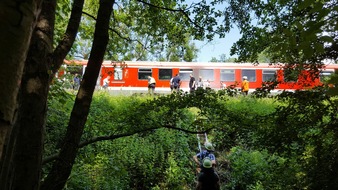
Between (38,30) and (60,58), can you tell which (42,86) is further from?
(60,58)

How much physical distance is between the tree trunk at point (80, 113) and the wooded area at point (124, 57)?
1 centimetres

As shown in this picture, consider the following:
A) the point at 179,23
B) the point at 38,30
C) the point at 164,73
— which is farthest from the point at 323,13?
the point at 164,73

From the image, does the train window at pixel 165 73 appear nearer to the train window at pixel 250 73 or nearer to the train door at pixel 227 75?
the train door at pixel 227 75

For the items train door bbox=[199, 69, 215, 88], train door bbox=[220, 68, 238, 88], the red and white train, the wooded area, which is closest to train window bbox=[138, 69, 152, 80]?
the red and white train

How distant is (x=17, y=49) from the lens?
65 cm

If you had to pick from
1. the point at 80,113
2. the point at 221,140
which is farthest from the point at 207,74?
the point at 80,113

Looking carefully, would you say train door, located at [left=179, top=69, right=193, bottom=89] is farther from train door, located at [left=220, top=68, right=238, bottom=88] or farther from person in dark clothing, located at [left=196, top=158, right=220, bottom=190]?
person in dark clothing, located at [left=196, top=158, right=220, bottom=190]

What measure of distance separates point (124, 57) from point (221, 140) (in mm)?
3981

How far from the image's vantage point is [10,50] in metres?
0.64

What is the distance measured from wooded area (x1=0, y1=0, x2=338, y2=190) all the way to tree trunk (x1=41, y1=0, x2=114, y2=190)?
0.01m

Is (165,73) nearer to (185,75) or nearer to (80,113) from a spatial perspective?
(185,75)

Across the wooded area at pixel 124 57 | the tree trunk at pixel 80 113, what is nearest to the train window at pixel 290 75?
the wooded area at pixel 124 57

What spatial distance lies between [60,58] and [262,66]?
19.8 meters

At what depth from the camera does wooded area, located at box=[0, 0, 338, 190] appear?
70cm
